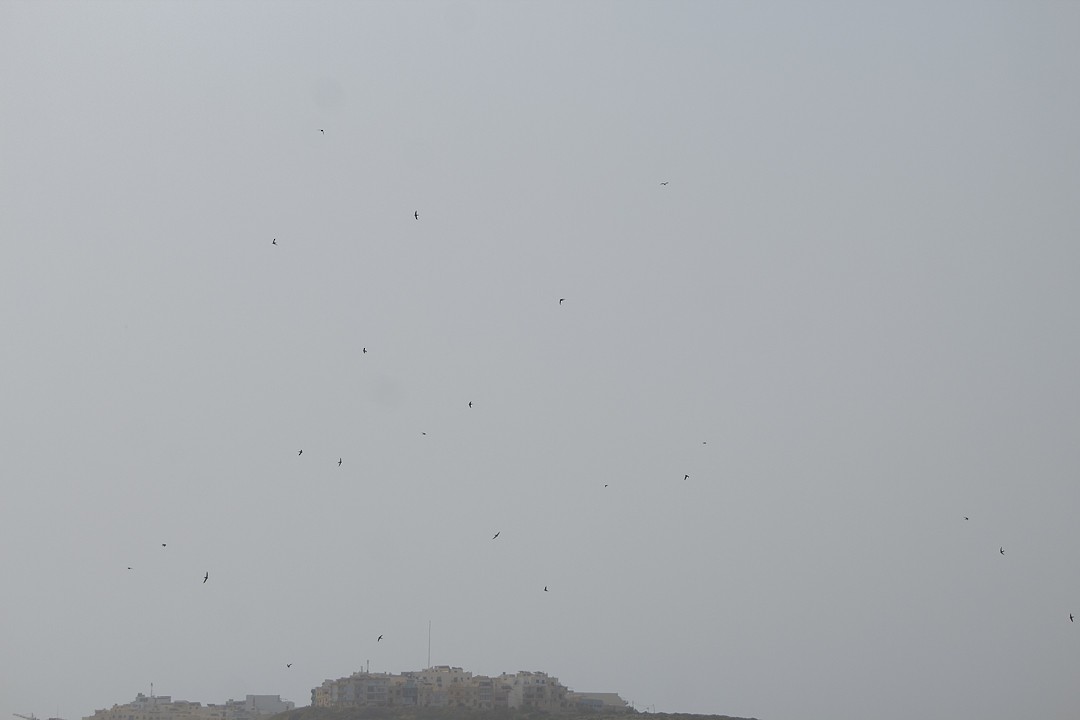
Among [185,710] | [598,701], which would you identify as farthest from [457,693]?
[185,710]

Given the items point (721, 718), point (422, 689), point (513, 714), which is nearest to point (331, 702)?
point (422, 689)

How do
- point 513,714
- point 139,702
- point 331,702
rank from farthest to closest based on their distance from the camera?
1. point 139,702
2. point 331,702
3. point 513,714

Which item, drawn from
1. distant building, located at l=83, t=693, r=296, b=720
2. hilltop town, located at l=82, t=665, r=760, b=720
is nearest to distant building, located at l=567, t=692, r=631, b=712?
hilltop town, located at l=82, t=665, r=760, b=720

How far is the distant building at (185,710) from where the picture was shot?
147m

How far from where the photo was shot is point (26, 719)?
516 feet

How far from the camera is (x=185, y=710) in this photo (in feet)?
497

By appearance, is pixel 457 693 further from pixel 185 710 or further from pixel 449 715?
pixel 185 710

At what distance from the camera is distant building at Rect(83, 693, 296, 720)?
147 metres

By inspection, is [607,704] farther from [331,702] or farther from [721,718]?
[331,702]

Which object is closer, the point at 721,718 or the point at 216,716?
the point at 721,718

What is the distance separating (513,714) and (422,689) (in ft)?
43.3

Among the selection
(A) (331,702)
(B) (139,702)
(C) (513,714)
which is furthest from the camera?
(B) (139,702)

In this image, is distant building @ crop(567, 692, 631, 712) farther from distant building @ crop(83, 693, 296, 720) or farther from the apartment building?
distant building @ crop(83, 693, 296, 720)

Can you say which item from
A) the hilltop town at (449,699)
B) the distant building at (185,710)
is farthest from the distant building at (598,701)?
the distant building at (185,710)
